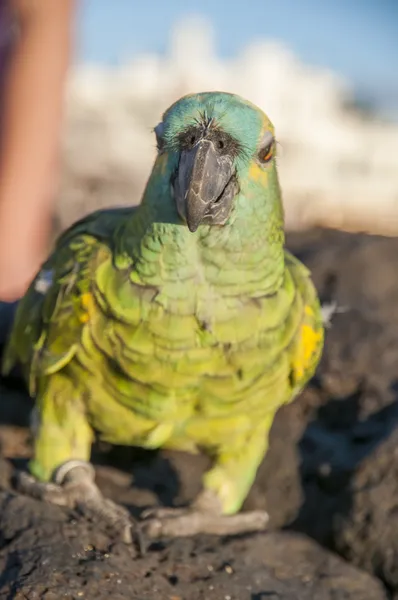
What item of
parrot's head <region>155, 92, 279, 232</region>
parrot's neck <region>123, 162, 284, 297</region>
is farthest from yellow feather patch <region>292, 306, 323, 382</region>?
parrot's head <region>155, 92, 279, 232</region>

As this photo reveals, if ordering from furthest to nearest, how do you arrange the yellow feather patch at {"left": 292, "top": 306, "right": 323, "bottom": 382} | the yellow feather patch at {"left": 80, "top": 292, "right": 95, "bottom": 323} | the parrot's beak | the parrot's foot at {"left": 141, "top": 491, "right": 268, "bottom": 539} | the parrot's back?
the yellow feather patch at {"left": 292, "top": 306, "right": 323, "bottom": 382}
the parrot's foot at {"left": 141, "top": 491, "right": 268, "bottom": 539}
the yellow feather patch at {"left": 80, "top": 292, "right": 95, "bottom": 323}
the parrot's back
the parrot's beak

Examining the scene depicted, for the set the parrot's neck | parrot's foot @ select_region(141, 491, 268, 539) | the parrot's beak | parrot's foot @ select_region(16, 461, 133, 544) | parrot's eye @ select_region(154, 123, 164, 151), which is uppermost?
parrot's eye @ select_region(154, 123, 164, 151)

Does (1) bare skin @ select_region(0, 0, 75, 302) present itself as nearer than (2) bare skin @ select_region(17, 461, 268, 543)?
No

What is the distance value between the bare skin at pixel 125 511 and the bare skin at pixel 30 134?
2.86m

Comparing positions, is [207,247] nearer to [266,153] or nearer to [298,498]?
[266,153]

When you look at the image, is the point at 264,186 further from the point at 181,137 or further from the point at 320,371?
the point at 320,371

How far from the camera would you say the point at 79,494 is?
2.94m

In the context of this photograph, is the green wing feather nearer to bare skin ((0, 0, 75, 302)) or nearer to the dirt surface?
the dirt surface

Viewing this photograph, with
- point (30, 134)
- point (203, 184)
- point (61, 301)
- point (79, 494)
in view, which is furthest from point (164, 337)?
point (30, 134)

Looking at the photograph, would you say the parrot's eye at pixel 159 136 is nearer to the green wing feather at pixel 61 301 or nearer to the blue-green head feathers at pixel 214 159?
the blue-green head feathers at pixel 214 159

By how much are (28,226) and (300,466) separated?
3.43m

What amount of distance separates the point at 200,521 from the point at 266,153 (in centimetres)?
138

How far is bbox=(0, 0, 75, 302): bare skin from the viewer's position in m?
5.81

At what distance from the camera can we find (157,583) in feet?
8.44
